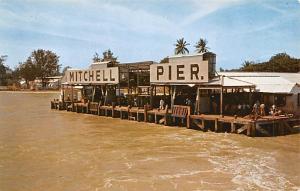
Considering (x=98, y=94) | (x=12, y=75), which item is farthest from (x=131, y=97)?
(x=12, y=75)

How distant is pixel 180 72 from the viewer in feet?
99.7

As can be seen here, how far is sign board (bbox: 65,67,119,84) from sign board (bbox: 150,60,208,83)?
6555 mm

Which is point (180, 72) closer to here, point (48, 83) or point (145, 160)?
point (145, 160)

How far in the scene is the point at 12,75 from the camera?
513 ft

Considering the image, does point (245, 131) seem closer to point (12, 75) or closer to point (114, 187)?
point (114, 187)

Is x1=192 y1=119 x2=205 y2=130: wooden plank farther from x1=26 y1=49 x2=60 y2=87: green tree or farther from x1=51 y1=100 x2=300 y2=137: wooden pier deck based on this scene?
x1=26 y1=49 x2=60 y2=87: green tree

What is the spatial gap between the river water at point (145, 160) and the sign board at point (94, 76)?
9.64 metres

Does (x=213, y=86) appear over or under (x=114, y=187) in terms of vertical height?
over

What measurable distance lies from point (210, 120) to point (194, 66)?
4363 mm

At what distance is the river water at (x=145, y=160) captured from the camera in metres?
15.3

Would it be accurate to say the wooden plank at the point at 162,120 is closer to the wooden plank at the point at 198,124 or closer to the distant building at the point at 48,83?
the wooden plank at the point at 198,124

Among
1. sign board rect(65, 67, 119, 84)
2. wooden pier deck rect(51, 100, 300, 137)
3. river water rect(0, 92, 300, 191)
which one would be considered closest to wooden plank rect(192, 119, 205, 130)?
wooden pier deck rect(51, 100, 300, 137)

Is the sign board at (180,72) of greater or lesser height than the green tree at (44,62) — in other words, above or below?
below

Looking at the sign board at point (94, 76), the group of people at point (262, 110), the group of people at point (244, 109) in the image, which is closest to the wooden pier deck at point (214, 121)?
the group of people at point (262, 110)
